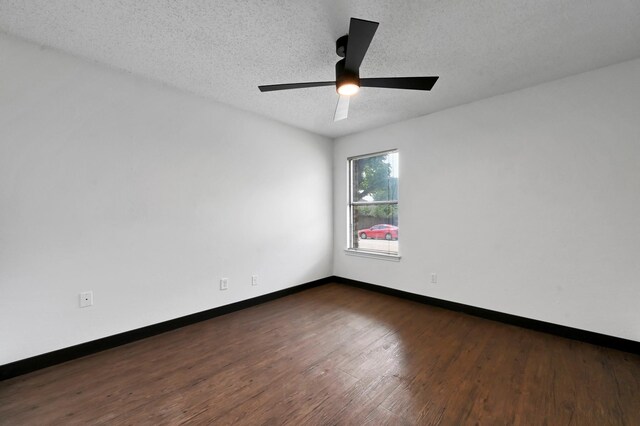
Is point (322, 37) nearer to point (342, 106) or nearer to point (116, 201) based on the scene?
point (342, 106)

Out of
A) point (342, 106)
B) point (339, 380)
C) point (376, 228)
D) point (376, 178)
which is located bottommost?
point (339, 380)

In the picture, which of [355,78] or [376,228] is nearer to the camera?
[355,78]

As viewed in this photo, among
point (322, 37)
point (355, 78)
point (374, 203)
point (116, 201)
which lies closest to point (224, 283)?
point (116, 201)

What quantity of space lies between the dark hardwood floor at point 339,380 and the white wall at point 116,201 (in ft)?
1.41

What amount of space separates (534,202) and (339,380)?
2.64m

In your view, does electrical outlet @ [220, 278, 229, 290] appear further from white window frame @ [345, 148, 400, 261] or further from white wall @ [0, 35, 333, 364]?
white window frame @ [345, 148, 400, 261]

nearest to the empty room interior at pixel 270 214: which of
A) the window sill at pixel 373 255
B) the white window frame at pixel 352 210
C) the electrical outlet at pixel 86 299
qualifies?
the electrical outlet at pixel 86 299

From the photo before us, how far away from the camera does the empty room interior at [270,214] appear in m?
1.73

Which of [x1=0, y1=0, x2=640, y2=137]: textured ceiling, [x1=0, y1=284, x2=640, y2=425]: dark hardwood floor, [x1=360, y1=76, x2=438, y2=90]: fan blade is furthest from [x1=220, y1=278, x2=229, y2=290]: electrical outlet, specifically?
[x1=360, y1=76, x2=438, y2=90]: fan blade

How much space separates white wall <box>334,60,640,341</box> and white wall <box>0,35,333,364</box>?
7.04ft

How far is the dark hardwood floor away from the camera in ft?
5.13

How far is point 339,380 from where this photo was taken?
1889 millimetres

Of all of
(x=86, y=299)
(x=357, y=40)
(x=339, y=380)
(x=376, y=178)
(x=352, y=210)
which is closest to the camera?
(x=357, y=40)

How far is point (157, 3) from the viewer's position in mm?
1676
